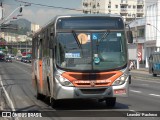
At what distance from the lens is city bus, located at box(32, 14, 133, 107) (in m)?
14.7

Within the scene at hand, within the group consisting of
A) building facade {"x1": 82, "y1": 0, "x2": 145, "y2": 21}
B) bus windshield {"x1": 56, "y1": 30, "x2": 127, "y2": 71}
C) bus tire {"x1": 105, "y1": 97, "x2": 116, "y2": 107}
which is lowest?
bus tire {"x1": 105, "y1": 97, "x2": 116, "y2": 107}

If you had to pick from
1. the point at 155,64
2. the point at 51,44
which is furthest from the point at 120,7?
the point at 51,44

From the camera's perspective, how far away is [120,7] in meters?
148

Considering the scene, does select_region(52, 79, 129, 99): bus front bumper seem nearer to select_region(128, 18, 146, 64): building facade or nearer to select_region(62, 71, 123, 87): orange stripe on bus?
select_region(62, 71, 123, 87): orange stripe on bus

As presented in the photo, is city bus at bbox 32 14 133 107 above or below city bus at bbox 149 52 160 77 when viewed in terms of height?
above

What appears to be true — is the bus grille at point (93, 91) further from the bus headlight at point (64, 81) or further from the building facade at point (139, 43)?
the building facade at point (139, 43)

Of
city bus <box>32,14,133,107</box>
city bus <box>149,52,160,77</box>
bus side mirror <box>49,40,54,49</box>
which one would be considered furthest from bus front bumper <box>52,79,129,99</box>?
city bus <box>149,52,160,77</box>

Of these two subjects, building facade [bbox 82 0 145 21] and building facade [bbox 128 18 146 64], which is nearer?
building facade [bbox 128 18 146 64]

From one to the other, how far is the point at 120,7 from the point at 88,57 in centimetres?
13451

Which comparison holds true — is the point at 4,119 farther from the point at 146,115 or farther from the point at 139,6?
the point at 139,6

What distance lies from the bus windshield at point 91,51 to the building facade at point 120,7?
4592 inches

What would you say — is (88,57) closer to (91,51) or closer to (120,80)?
(91,51)

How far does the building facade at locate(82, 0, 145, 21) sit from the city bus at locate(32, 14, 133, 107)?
116451 mm

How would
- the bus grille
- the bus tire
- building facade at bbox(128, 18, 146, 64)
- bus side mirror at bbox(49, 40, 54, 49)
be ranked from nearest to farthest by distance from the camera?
the bus grille, bus side mirror at bbox(49, 40, 54, 49), the bus tire, building facade at bbox(128, 18, 146, 64)
